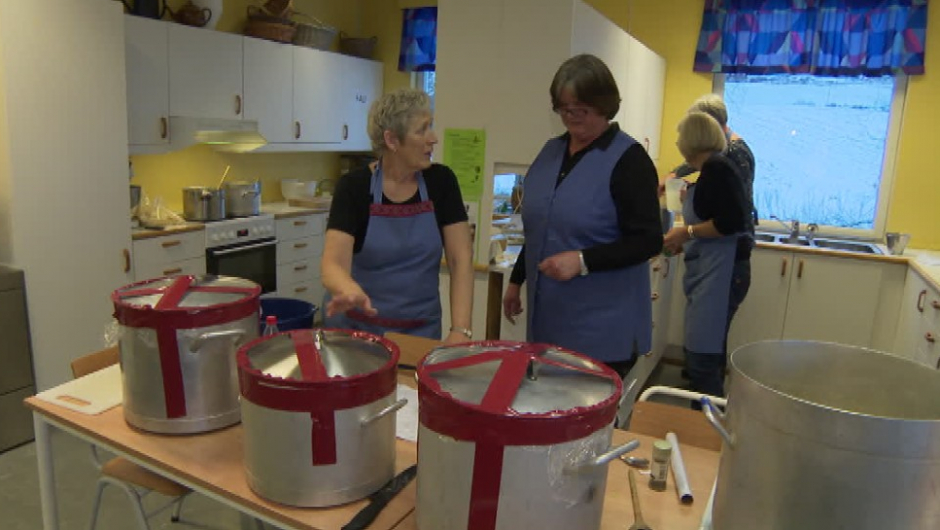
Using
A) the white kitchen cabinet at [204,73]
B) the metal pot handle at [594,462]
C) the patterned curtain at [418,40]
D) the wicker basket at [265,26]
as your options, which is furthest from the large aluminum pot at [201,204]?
the metal pot handle at [594,462]

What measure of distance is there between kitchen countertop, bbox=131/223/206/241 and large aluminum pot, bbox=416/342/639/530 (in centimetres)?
279

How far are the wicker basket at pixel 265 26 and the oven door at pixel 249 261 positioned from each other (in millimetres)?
1302

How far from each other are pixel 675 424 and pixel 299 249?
3452mm

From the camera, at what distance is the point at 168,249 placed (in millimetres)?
3537

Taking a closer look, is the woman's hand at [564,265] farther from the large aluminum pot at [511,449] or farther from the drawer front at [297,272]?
the drawer front at [297,272]

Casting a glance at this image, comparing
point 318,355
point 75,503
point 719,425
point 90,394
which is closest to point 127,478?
point 90,394

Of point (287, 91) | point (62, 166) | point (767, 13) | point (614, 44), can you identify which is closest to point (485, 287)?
point (614, 44)

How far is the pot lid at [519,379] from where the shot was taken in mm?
960

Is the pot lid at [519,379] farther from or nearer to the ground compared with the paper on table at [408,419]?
farther from the ground

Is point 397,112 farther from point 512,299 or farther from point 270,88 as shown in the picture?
point 270,88

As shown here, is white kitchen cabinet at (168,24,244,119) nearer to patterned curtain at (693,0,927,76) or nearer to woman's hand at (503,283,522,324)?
woman's hand at (503,283,522,324)

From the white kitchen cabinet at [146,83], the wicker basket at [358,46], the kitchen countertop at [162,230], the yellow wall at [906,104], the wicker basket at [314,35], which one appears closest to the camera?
the kitchen countertop at [162,230]

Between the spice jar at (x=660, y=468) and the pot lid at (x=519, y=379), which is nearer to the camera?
the pot lid at (x=519, y=379)

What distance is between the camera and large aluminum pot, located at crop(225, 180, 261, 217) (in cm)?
406
